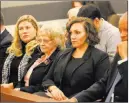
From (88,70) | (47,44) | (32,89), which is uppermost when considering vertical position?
(47,44)

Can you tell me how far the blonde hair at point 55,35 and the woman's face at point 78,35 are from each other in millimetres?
234

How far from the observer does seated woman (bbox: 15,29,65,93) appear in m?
A: 2.11

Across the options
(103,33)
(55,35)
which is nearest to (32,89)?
(55,35)

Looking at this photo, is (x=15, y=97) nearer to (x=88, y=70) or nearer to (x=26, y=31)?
(x=88, y=70)

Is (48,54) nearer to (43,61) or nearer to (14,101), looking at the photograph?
(43,61)

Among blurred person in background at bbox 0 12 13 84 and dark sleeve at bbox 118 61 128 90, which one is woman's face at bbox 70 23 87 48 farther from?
blurred person in background at bbox 0 12 13 84

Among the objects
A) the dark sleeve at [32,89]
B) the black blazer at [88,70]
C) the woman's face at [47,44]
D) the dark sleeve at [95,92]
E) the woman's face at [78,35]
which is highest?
the woman's face at [78,35]

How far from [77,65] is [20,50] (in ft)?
2.18

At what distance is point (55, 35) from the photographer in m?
2.14

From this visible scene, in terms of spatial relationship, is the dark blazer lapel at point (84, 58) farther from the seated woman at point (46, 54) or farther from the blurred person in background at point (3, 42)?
the blurred person in background at point (3, 42)

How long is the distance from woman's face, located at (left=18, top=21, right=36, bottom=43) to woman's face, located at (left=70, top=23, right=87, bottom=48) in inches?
20.8

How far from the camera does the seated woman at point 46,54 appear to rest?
2.11 metres

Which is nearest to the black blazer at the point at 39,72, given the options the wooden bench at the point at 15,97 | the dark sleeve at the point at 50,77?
the dark sleeve at the point at 50,77

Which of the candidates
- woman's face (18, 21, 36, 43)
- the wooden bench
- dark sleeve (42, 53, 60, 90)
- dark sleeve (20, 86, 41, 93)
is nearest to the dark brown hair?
dark sleeve (42, 53, 60, 90)
